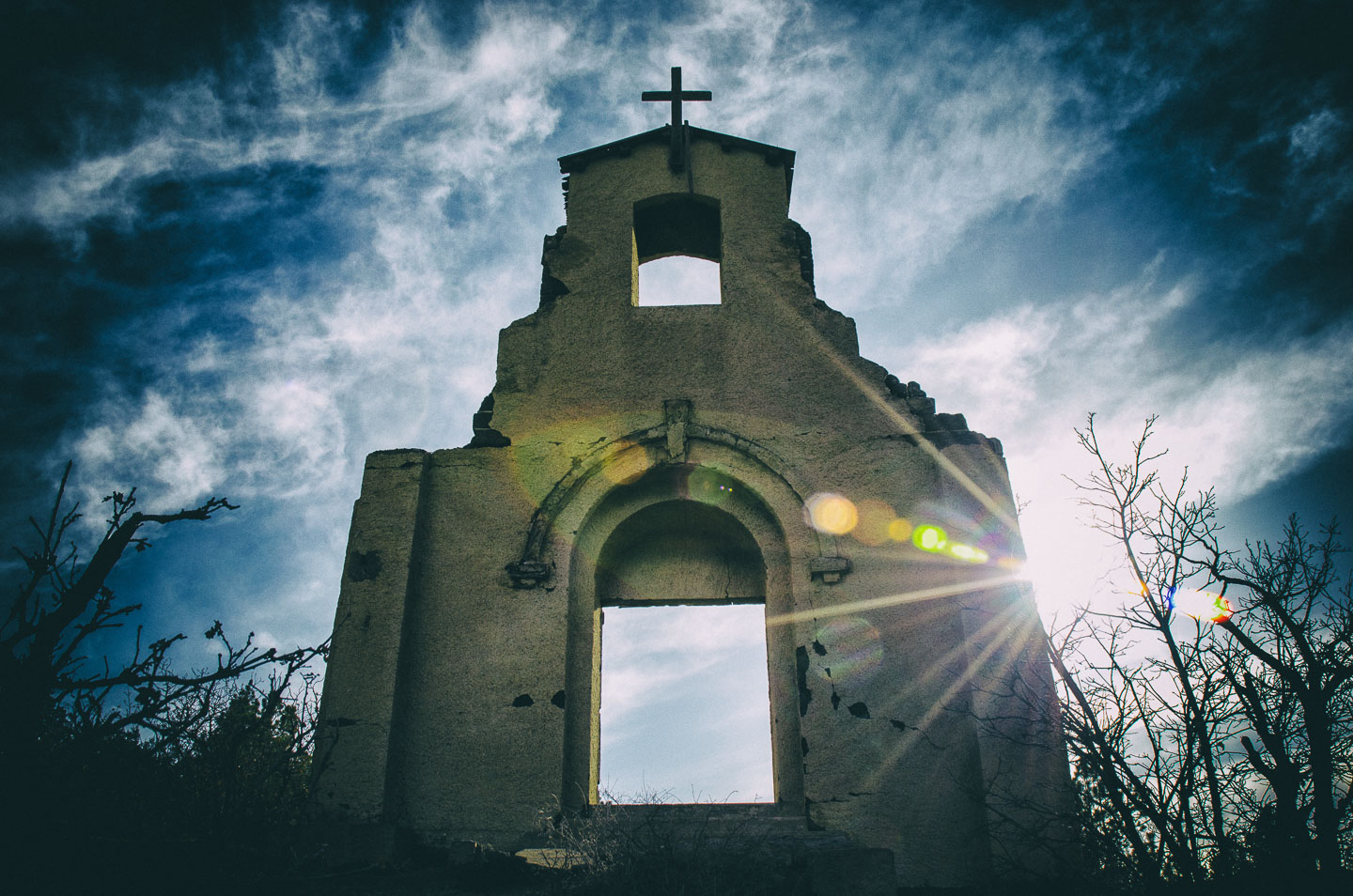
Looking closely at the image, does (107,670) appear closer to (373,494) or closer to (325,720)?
(325,720)

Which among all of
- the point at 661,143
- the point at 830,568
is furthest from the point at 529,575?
the point at 661,143

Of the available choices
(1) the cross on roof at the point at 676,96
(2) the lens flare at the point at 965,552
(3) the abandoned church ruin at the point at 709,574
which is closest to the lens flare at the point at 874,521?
(3) the abandoned church ruin at the point at 709,574

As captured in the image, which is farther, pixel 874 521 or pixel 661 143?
pixel 661 143

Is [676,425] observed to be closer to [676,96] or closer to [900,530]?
[900,530]

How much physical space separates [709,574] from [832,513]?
1398 millimetres

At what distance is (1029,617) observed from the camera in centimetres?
573

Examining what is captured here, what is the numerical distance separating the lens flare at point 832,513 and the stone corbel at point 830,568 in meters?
0.25

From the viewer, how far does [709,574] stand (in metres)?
7.19

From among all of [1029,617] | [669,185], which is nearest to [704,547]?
[1029,617]

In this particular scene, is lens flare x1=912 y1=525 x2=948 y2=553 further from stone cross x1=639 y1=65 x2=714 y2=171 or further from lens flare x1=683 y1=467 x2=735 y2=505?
stone cross x1=639 y1=65 x2=714 y2=171

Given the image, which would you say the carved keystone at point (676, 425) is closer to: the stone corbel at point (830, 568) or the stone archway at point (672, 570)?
the stone archway at point (672, 570)

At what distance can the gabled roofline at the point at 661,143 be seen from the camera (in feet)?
28.6

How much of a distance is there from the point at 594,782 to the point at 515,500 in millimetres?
2294

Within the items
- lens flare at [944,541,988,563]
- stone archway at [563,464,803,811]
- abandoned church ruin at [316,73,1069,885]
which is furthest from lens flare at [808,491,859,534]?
lens flare at [944,541,988,563]
